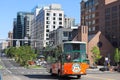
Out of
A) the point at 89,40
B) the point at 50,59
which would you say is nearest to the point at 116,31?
the point at 89,40

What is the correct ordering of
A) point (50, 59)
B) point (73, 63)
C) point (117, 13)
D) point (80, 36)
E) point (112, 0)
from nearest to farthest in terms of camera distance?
point (73, 63) < point (50, 59) < point (80, 36) < point (117, 13) < point (112, 0)

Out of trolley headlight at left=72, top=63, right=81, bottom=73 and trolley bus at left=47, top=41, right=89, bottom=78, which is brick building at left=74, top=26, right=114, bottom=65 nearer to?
trolley bus at left=47, top=41, right=89, bottom=78

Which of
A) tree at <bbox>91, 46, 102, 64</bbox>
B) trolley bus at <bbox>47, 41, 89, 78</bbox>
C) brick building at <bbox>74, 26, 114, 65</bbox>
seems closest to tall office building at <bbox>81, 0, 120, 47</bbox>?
brick building at <bbox>74, 26, 114, 65</bbox>

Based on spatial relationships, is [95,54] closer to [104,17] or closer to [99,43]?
[99,43]

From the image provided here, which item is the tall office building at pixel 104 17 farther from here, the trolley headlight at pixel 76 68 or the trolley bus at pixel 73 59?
the trolley headlight at pixel 76 68

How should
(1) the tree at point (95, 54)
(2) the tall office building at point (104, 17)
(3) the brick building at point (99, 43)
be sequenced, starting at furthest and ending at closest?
(2) the tall office building at point (104, 17) → (3) the brick building at point (99, 43) → (1) the tree at point (95, 54)

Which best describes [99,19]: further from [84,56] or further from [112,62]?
[84,56]

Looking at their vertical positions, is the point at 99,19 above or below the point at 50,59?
above

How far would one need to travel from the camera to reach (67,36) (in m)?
165

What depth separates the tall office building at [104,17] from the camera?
427 feet

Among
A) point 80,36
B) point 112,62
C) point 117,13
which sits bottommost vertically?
point 112,62

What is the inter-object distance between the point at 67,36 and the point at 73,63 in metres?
131

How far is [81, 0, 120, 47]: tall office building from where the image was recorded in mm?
130250

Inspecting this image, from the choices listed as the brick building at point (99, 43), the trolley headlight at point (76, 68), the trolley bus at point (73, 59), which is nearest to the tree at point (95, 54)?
the brick building at point (99, 43)
